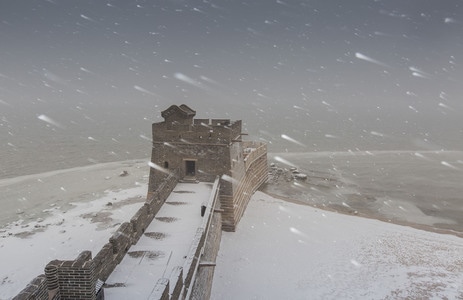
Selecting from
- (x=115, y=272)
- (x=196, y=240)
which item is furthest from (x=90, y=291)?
(x=196, y=240)

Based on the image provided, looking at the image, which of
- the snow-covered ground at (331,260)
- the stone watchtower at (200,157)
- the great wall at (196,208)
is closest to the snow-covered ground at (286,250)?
the snow-covered ground at (331,260)

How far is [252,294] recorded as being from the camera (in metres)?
17.0

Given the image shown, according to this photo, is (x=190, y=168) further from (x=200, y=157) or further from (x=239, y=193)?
(x=239, y=193)

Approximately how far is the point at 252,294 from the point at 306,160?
44.2 meters

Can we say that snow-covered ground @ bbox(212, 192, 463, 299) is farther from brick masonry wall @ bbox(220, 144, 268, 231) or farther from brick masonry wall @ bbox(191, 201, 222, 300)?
brick masonry wall @ bbox(191, 201, 222, 300)

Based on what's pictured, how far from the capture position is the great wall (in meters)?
9.09

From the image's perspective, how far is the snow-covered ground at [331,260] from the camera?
17.6 meters

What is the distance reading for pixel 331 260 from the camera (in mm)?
20656

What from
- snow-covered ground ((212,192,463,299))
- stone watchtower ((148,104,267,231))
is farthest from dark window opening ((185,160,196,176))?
snow-covered ground ((212,192,463,299))

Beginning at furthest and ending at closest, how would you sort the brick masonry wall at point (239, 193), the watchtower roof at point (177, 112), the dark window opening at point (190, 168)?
the watchtower roof at point (177, 112) < the dark window opening at point (190, 168) < the brick masonry wall at point (239, 193)

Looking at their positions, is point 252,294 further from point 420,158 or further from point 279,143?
point 279,143

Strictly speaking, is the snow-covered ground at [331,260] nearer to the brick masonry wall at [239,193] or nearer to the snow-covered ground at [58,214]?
the brick masonry wall at [239,193]

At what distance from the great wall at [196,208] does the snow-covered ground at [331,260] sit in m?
1.55

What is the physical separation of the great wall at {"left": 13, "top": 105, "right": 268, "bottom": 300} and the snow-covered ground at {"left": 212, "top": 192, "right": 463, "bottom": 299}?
1547mm
